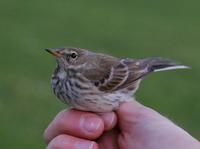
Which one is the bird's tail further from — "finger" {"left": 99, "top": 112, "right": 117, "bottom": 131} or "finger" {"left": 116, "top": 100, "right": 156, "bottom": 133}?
"finger" {"left": 99, "top": 112, "right": 117, "bottom": 131}

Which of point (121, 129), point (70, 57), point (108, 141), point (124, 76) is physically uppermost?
point (70, 57)

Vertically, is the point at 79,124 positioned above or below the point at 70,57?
below

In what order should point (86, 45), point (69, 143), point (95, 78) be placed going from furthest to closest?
point (86, 45) → point (95, 78) → point (69, 143)

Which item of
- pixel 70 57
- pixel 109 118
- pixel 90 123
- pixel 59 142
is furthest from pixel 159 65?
pixel 59 142

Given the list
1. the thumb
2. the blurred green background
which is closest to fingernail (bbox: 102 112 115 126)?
the thumb

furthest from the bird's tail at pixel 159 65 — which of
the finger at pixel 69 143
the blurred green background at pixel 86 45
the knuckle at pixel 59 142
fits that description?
the blurred green background at pixel 86 45

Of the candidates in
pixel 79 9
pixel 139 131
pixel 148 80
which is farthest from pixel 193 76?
pixel 139 131

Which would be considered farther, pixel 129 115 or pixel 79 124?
pixel 129 115

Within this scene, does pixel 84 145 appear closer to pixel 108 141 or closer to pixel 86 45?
pixel 108 141
